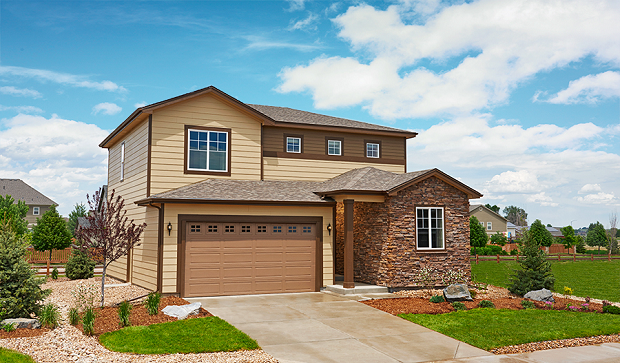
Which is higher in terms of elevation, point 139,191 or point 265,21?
point 265,21

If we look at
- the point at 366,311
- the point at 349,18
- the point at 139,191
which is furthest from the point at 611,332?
the point at 139,191

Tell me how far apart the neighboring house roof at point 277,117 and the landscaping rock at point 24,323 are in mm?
7869

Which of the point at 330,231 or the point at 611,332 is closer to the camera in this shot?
the point at 611,332

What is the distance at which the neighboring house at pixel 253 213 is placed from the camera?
14.8 meters

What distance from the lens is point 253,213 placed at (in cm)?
1548

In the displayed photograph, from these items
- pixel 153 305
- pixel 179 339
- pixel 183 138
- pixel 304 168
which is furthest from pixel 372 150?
pixel 179 339

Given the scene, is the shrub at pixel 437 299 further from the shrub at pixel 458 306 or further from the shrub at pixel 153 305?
the shrub at pixel 153 305

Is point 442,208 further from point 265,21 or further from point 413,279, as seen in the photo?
point 265,21

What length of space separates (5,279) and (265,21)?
424 inches

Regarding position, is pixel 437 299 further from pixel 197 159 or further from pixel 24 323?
pixel 24 323

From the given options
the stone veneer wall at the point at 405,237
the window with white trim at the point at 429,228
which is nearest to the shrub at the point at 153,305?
the stone veneer wall at the point at 405,237

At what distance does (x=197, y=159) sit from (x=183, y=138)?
0.85m

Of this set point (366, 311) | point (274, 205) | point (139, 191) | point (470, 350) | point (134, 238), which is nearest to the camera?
point (470, 350)

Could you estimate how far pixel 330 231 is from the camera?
16.4m
